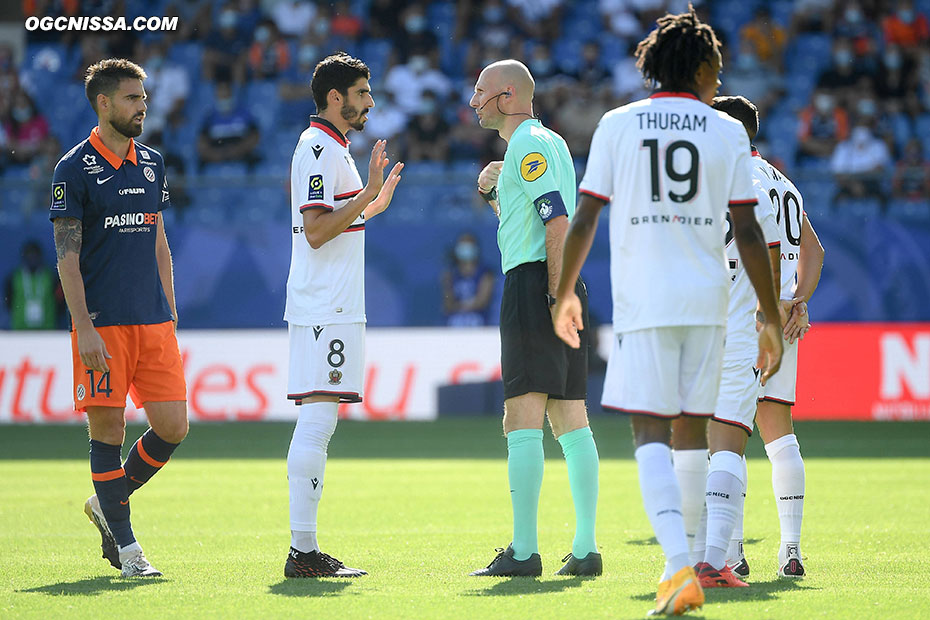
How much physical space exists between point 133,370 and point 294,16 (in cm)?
1878

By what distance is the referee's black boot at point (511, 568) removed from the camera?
6.16m

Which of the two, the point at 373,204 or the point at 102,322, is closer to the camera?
the point at 102,322

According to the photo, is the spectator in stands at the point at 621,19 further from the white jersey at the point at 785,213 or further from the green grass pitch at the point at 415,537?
the white jersey at the point at 785,213

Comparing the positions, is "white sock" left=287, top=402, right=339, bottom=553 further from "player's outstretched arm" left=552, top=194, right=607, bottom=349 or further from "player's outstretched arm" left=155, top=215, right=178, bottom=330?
"player's outstretched arm" left=552, top=194, right=607, bottom=349

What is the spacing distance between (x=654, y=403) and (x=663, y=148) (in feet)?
3.47

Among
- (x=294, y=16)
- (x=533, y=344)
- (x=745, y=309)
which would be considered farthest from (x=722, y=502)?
(x=294, y=16)

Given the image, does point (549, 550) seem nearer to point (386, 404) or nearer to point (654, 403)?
point (654, 403)

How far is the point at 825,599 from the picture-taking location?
5.43 metres

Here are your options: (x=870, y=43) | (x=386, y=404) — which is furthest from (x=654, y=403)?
(x=870, y=43)

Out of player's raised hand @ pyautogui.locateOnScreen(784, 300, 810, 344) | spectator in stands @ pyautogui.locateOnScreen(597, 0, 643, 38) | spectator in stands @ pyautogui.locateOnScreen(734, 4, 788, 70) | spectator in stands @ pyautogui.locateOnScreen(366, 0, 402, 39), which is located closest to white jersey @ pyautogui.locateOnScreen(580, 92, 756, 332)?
player's raised hand @ pyautogui.locateOnScreen(784, 300, 810, 344)

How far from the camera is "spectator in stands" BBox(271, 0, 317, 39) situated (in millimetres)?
23969

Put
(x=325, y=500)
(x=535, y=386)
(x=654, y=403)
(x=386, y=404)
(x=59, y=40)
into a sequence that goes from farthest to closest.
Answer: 1. (x=59, y=40)
2. (x=386, y=404)
3. (x=325, y=500)
4. (x=535, y=386)
5. (x=654, y=403)

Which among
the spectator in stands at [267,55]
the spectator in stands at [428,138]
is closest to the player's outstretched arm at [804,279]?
the spectator in stands at [428,138]

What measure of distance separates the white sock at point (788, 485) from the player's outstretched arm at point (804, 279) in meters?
0.57
